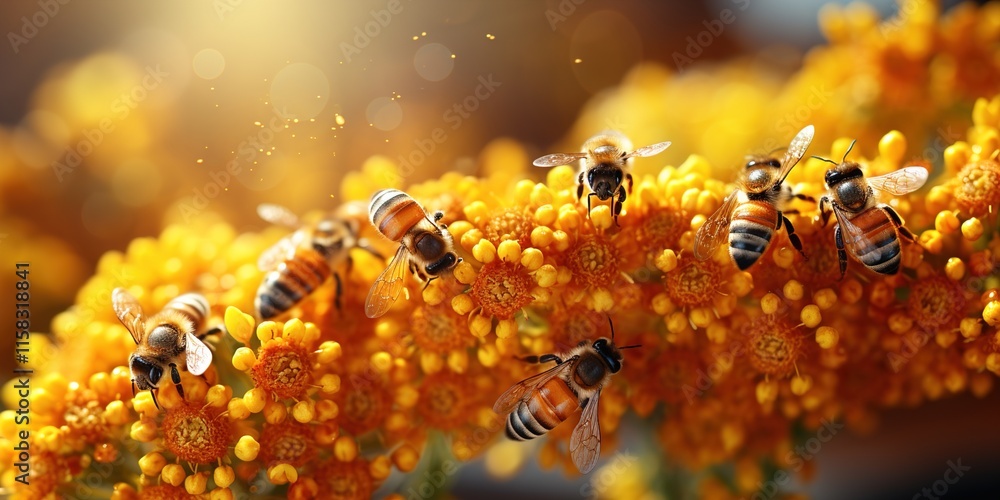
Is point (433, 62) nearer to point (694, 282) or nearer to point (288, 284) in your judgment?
point (288, 284)

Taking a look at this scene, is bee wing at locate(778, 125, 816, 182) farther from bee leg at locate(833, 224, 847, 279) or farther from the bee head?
the bee head

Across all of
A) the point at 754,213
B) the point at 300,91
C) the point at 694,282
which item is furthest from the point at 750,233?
the point at 300,91

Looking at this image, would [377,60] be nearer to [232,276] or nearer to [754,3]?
[232,276]

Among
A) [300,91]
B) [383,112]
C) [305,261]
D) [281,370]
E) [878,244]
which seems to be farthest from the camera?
[383,112]

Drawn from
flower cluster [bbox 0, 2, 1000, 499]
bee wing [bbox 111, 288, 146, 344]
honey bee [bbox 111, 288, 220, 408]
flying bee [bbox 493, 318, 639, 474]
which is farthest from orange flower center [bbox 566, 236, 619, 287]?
bee wing [bbox 111, 288, 146, 344]

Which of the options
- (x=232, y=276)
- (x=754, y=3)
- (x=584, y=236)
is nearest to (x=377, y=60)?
(x=232, y=276)

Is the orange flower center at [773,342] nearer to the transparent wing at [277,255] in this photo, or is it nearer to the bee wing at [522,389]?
the bee wing at [522,389]
